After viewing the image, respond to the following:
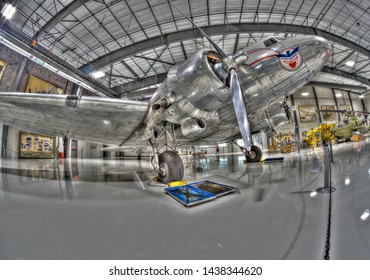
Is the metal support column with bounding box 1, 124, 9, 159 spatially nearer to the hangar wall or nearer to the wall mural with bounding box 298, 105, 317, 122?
the hangar wall

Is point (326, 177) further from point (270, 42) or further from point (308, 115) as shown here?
point (308, 115)

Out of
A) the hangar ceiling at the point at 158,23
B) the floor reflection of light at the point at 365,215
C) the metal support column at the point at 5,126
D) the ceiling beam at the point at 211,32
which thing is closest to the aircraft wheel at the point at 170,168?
the floor reflection of light at the point at 365,215

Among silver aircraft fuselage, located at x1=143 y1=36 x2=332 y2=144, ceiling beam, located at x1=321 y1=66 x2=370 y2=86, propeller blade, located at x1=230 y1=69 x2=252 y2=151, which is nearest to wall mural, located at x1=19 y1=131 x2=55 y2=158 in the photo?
silver aircraft fuselage, located at x1=143 y1=36 x2=332 y2=144

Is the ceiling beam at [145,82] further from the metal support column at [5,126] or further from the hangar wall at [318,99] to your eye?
the hangar wall at [318,99]

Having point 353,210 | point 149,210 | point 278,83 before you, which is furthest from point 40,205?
point 278,83

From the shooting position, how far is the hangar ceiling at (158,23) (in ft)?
29.7

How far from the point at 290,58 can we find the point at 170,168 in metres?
3.31

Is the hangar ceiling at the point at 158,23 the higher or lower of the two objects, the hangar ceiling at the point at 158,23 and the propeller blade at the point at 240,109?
the higher

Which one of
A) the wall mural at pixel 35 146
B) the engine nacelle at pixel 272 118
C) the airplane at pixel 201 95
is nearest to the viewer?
the airplane at pixel 201 95

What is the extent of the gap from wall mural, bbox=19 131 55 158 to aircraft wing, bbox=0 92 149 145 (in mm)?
12299

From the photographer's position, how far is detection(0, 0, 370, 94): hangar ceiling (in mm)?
9055

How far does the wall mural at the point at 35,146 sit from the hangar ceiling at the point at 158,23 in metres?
7.61

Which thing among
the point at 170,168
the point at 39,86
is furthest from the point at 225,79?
the point at 39,86

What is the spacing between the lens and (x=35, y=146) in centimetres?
1342
